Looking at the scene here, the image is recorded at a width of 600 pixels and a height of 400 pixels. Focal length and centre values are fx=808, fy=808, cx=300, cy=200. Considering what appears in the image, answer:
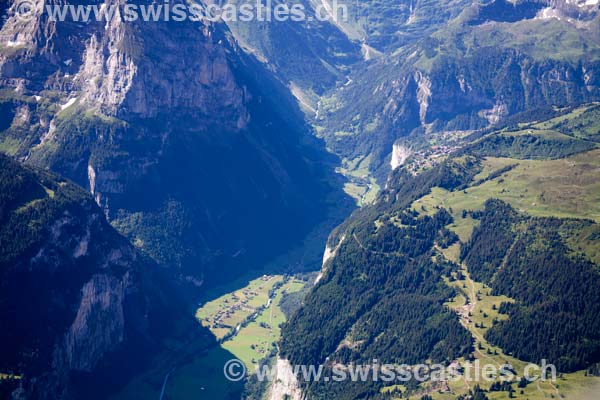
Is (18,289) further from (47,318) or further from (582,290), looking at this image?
(582,290)

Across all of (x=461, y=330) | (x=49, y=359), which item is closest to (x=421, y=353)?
(x=461, y=330)

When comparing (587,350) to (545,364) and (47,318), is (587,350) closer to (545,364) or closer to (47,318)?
(545,364)

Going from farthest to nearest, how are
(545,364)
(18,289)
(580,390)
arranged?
(18,289) < (545,364) < (580,390)

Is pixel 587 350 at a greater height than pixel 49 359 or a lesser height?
greater

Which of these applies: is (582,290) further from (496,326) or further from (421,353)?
(421,353)

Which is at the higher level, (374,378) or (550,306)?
(550,306)

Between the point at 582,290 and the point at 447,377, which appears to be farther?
the point at 582,290

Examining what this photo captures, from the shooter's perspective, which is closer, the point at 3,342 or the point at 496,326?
the point at 3,342

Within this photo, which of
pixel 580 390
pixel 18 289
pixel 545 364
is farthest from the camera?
pixel 18 289

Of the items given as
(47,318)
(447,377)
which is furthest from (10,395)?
(447,377)
